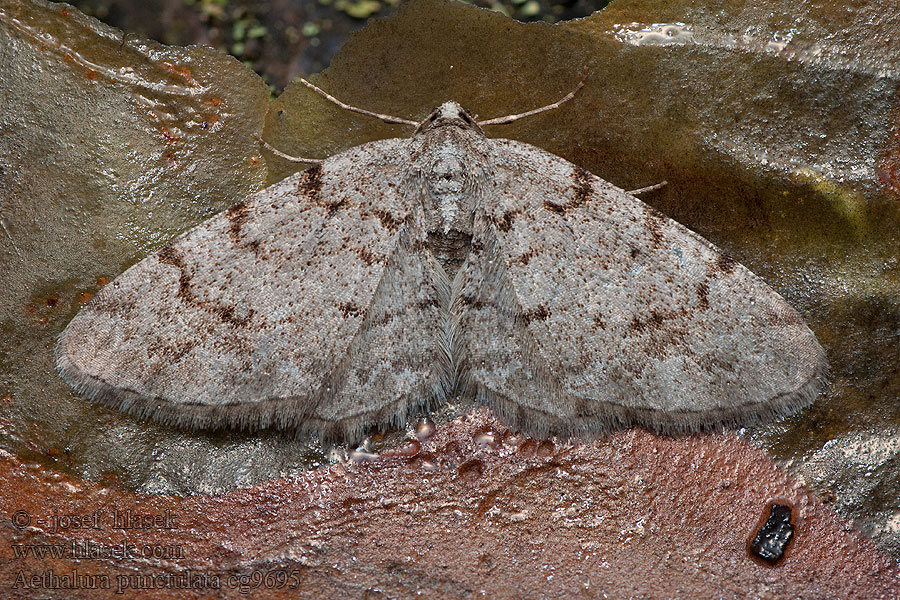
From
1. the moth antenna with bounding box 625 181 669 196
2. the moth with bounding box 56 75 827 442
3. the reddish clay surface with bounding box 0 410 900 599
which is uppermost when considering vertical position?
the moth antenna with bounding box 625 181 669 196

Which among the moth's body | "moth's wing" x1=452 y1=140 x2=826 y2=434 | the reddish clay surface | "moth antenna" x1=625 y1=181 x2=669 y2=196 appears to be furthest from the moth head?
the reddish clay surface

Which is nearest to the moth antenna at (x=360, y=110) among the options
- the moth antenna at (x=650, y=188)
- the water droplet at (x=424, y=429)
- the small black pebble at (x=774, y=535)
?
the moth antenna at (x=650, y=188)

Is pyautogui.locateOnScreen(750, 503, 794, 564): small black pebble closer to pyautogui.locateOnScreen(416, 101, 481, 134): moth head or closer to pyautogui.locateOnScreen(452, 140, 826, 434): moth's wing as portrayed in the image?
pyautogui.locateOnScreen(452, 140, 826, 434): moth's wing

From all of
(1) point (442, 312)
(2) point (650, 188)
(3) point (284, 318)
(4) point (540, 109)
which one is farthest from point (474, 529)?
(4) point (540, 109)

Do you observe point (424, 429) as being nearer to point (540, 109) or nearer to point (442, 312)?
point (442, 312)

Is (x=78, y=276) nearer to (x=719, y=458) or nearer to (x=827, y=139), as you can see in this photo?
(x=719, y=458)

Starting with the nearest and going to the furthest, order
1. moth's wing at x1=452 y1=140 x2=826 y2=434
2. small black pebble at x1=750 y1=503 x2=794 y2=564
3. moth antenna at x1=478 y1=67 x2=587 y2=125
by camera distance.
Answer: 1. small black pebble at x1=750 y1=503 x2=794 y2=564
2. moth's wing at x1=452 y1=140 x2=826 y2=434
3. moth antenna at x1=478 y1=67 x2=587 y2=125

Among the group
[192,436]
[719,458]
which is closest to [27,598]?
[192,436]
